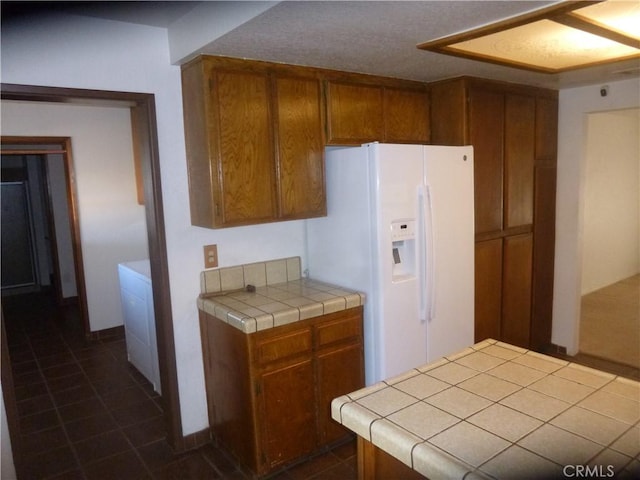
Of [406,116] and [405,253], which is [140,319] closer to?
[405,253]

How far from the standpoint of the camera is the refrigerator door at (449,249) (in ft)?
8.86

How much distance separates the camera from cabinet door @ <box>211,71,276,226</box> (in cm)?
235

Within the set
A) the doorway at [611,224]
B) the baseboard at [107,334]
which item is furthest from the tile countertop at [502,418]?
the baseboard at [107,334]

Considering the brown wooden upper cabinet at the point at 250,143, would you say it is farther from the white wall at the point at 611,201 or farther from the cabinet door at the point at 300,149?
the white wall at the point at 611,201

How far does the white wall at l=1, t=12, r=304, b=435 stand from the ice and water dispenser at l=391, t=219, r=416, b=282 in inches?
28.4

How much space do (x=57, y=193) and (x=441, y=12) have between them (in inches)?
204

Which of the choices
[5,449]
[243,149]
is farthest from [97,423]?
[243,149]

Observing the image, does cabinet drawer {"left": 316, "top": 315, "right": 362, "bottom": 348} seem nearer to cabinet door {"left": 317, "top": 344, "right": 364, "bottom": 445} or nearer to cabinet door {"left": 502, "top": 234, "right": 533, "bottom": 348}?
cabinet door {"left": 317, "top": 344, "right": 364, "bottom": 445}

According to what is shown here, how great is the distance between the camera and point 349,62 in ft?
8.39

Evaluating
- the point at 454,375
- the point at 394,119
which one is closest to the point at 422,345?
the point at 454,375

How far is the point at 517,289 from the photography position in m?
3.62

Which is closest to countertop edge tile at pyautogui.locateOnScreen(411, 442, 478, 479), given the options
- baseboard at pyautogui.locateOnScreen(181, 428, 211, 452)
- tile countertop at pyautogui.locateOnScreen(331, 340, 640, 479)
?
tile countertop at pyautogui.locateOnScreen(331, 340, 640, 479)

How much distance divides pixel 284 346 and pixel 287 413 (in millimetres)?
359

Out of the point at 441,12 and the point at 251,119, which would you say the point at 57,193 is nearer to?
the point at 251,119
